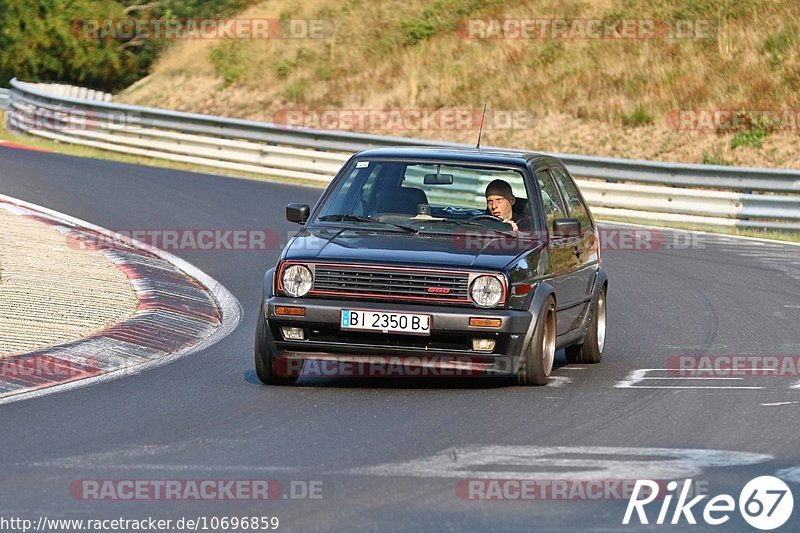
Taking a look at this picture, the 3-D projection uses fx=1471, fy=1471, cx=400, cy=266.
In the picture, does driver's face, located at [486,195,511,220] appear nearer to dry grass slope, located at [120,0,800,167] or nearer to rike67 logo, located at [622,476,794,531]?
rike67 logo, located at [622,476,794,531]

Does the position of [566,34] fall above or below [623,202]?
above

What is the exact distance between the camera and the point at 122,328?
11.6 m

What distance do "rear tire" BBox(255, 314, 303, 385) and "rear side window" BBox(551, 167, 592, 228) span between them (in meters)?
2.92

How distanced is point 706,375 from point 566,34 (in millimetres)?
27654

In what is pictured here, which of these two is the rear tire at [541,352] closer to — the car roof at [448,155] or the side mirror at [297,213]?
the car roof at [448,155]

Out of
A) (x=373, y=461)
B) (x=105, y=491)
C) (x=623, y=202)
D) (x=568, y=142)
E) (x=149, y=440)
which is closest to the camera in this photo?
(x=105, y=491)

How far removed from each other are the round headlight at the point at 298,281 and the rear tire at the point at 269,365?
0.28 metres

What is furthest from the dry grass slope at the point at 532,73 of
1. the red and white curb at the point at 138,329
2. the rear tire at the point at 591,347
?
the rear tire at the point at 591,347

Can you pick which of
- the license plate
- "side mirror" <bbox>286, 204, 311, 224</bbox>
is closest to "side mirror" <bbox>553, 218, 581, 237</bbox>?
the license plate

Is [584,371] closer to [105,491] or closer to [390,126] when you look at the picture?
[105,491]

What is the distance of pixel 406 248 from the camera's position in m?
9.74

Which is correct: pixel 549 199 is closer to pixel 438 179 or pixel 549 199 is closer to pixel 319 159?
pixel 438 179

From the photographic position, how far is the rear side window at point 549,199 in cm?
1078

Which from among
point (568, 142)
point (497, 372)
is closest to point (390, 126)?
point (568, 142)
